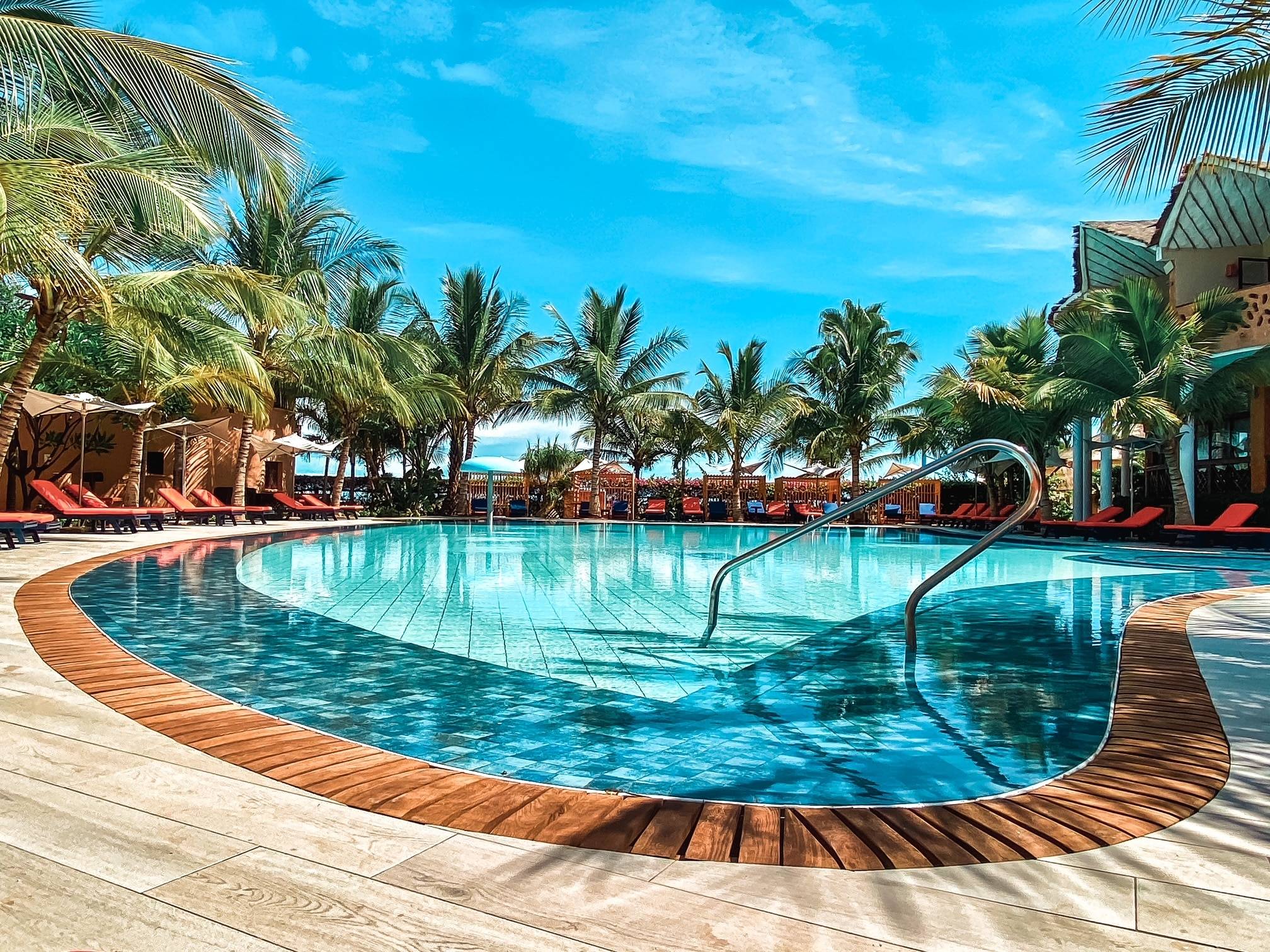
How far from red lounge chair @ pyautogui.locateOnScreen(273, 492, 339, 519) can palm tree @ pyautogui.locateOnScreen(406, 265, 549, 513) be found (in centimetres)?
437

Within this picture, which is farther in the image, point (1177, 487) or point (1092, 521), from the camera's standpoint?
point (1092, 521)

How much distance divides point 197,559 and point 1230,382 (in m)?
17.8

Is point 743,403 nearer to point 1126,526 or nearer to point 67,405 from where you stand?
point 1126,526

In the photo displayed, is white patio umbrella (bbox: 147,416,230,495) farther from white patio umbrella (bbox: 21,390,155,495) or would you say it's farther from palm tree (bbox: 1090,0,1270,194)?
palm tree (bbox: 1090,0,1270,194)

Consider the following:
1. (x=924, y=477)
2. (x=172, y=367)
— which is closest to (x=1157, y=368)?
(x=924, y=477)

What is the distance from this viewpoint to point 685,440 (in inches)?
1101

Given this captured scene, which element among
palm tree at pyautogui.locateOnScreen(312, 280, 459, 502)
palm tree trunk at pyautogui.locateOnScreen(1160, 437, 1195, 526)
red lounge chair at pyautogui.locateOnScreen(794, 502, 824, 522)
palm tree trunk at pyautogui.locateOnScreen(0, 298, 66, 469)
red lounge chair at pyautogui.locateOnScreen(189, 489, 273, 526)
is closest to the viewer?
palm tree trunk at pyautogui.locateOnScreen(0, 298, 66, 469)

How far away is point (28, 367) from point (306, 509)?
12.2 m

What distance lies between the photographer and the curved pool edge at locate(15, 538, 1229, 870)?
213 centimetres

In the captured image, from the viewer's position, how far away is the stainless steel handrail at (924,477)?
4.75 meters

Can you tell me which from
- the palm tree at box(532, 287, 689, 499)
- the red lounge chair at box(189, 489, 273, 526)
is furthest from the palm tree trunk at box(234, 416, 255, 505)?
the palm tree at box(532, 287, 689, 499)

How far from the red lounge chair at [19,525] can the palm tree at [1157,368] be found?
56.7 ft

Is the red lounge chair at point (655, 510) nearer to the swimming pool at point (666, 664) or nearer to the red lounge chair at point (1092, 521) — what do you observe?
the red lounge chair at point (1092, 521)

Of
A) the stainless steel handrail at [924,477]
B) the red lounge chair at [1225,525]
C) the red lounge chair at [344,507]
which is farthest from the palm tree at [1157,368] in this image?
the red lounge chair at [344,507]
